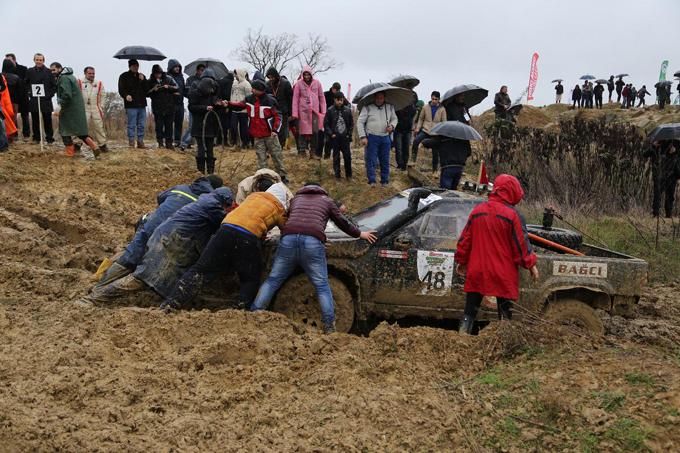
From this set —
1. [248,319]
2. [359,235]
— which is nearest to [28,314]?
[248,319]

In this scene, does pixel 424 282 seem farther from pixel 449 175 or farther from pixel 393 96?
pixel 393 96

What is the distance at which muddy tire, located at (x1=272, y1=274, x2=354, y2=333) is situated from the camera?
23.0ft

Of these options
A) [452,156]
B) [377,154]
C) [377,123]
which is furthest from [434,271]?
[377,154]

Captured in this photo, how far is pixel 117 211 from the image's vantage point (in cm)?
1169

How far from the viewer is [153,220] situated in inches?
310

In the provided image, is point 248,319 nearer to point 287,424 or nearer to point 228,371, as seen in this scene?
point 228,371

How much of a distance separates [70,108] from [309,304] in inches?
350

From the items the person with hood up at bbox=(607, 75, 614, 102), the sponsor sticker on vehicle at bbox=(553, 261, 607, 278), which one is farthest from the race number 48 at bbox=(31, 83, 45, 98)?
the person with hood up at bbox=(607, 75, 614, 102)

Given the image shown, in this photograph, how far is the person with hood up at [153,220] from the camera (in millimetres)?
7523

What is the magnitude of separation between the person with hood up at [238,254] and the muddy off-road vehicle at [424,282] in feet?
1.11

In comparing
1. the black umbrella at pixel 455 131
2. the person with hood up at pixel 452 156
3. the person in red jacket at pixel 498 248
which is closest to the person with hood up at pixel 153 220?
the person in red jacket at pixel 498 248

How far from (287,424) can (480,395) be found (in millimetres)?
1429

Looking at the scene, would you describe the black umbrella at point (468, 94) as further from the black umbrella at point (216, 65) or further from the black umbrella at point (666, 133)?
the black umbrella at point (216, 65)

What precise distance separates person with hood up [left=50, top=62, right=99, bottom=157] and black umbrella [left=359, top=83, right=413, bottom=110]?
5748mm
